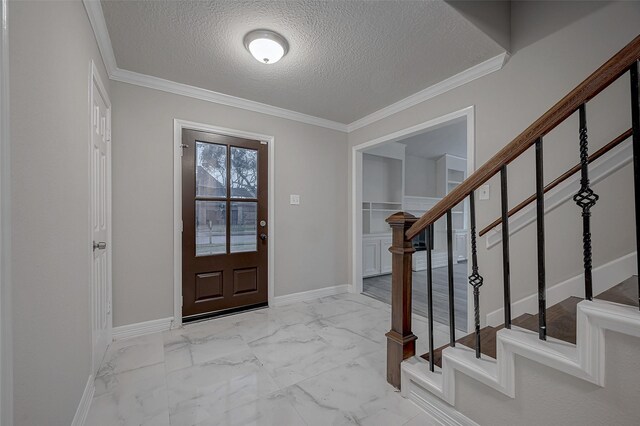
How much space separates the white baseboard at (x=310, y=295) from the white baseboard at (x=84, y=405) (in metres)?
1.83

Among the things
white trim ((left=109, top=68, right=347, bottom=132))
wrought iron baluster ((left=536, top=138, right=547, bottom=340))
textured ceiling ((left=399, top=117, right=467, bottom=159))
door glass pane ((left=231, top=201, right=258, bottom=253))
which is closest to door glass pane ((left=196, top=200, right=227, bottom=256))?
door glass pane ((left=231, top=201, right=258, bottom=253))

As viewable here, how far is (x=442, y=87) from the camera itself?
268 centimetres

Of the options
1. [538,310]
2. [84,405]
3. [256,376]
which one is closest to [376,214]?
[256,376]

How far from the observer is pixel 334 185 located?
3.80 meters

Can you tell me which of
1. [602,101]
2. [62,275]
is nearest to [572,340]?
[602,101]

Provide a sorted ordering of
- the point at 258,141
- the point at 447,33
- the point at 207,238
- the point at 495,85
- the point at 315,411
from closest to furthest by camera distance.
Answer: the point at 315,411, the point at 447,33, the point at 495,85, the point at 207,238, the point at 258,141

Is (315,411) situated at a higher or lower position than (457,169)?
lower

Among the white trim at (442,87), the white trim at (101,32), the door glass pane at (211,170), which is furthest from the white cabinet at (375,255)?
the white trim at (101,32)

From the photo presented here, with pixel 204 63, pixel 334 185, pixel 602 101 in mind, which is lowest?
pixel 334 185

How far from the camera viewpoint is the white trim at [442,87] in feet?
7.48

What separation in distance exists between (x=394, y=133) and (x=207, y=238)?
2.48 meters

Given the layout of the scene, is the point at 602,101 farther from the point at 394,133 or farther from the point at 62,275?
the point at 62,275

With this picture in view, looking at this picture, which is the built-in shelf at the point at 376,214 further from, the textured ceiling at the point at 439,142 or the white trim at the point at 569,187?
the white trim at the point at 569,187

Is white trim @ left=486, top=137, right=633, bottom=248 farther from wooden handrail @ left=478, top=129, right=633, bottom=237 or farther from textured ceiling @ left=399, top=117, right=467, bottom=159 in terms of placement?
textured ceiling @ left=399, top=117, right=467, bottom=159
